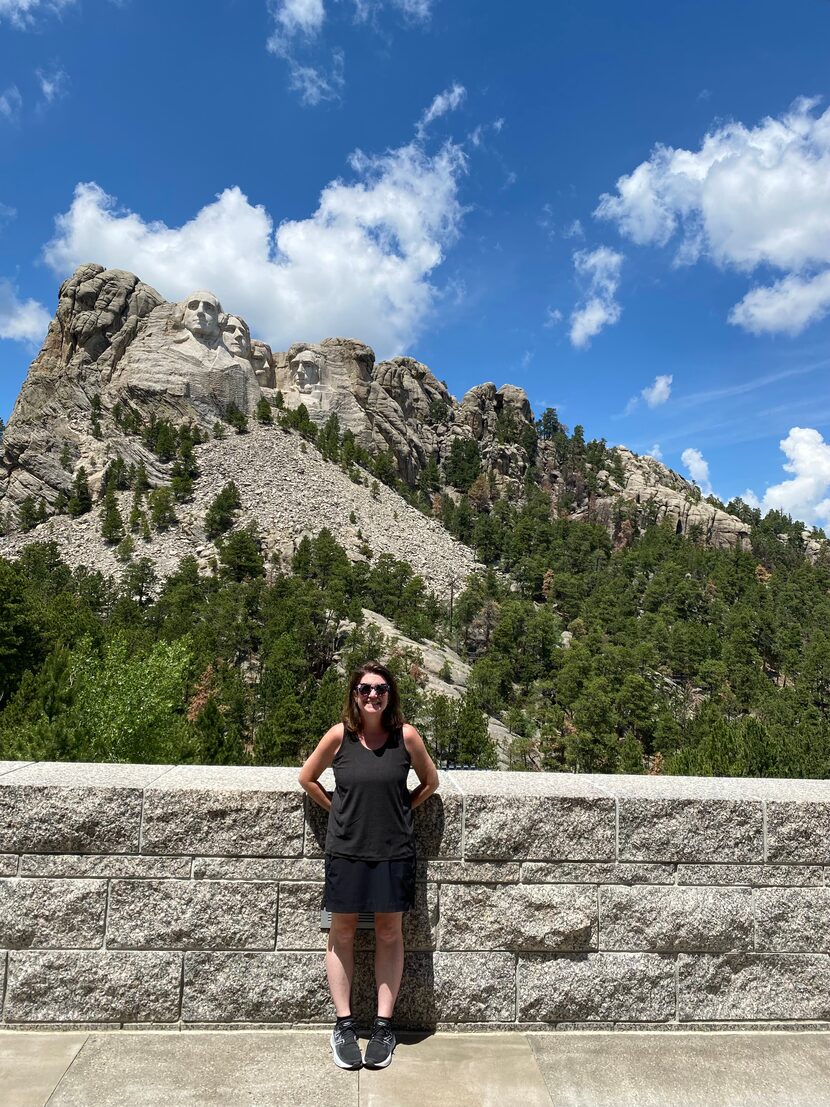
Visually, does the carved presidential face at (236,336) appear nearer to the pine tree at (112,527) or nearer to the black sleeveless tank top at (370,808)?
the pine tree at (112,527)

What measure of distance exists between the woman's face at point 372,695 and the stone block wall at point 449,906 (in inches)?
24.5

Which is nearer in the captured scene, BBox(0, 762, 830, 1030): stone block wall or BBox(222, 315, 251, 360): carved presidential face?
BBox(0, 762, 830, 1030): stone block wall

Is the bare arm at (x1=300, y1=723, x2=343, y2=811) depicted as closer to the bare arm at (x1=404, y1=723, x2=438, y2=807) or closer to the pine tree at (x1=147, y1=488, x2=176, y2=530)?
the bare arm at (x1=404, y1=723, x2=438, y2=807)

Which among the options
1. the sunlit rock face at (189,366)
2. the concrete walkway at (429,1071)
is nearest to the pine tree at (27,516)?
the sunlit rock face at (189,366)

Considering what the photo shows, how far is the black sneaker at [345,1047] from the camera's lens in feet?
10.4

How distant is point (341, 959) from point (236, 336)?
101 metres

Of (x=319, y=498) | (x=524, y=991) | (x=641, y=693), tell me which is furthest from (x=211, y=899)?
(x=319, y=498)

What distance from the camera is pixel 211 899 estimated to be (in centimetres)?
350

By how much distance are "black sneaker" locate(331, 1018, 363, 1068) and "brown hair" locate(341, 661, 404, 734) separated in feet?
4.43

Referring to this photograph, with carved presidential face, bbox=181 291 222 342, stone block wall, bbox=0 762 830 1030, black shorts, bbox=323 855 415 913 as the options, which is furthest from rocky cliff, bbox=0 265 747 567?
black shorts, bbox=323 855 415 913

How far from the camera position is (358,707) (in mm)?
3404

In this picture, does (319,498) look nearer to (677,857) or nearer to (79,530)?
(79,530)

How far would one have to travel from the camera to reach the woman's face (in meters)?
3.37

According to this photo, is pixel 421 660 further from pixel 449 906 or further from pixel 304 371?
pixel 304 371
